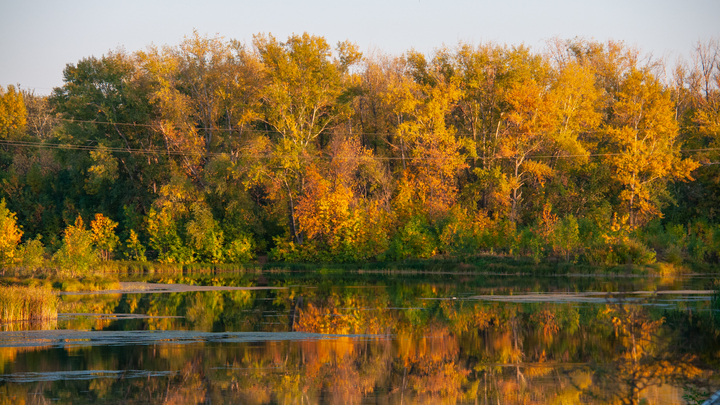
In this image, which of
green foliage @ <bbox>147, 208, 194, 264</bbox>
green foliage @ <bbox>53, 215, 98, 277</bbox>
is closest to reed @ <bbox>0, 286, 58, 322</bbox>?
green foliage @ <bbox>53, 215, 98, 277</bbox>

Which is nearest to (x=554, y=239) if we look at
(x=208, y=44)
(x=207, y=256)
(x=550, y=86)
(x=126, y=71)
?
(x=550, y=86)

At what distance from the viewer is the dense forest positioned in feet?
163

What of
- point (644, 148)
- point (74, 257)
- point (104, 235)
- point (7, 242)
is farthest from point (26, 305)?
point (644, 148)

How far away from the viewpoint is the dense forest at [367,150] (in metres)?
49.7

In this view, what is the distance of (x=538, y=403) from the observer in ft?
35.1

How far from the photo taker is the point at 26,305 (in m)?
21.0

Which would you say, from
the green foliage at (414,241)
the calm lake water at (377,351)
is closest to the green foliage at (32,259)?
the calm lake water at (377,351)

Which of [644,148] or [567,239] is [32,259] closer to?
[567,239]

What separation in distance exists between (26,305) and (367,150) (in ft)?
→ 114

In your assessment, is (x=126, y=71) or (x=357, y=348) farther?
(x=126, y=71)

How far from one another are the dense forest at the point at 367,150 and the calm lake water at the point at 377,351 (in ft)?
75.5

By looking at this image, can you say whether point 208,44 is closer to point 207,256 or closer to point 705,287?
point 207,256

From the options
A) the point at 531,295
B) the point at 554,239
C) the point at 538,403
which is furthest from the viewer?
the point at 554,239

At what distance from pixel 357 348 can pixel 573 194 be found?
129ft
